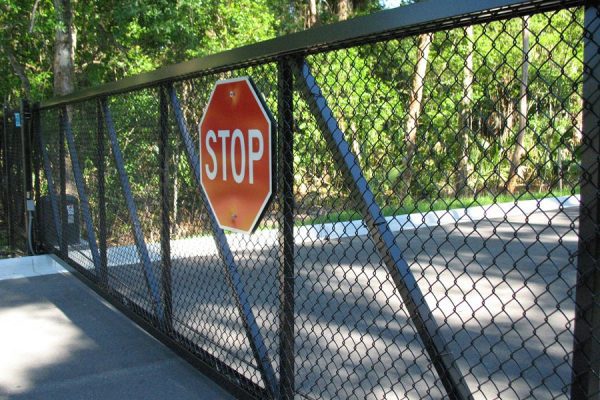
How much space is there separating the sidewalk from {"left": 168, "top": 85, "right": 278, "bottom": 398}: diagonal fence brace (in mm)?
506

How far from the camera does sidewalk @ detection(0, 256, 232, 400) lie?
153 inches

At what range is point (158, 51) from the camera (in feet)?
42.2

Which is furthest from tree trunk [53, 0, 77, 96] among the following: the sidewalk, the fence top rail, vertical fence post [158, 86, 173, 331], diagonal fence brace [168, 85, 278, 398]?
the fence top rail

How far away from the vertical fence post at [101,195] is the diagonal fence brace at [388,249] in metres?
3.28

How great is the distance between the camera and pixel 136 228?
4953 millimetres

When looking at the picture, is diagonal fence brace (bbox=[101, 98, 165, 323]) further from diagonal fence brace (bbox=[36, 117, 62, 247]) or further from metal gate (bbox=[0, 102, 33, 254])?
metal gate (bbox=[0, 102, 33, 254])

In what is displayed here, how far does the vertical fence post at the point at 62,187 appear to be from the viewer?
673 centimetres

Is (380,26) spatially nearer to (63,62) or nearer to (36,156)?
(36,156)

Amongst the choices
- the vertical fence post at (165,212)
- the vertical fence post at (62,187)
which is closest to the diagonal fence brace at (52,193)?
the vertical fence post at (62,187)

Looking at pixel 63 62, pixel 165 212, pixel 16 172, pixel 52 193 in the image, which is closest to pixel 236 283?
pixel 165 212

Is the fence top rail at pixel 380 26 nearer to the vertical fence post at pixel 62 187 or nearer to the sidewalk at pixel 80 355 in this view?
the sidewalk at pixel 80 355

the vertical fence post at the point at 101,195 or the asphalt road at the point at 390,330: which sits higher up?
the vertical fence post at the point at 101,195

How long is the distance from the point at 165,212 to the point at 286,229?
5.46ft

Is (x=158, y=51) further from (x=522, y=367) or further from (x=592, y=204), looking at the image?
(x=592, y=204)
